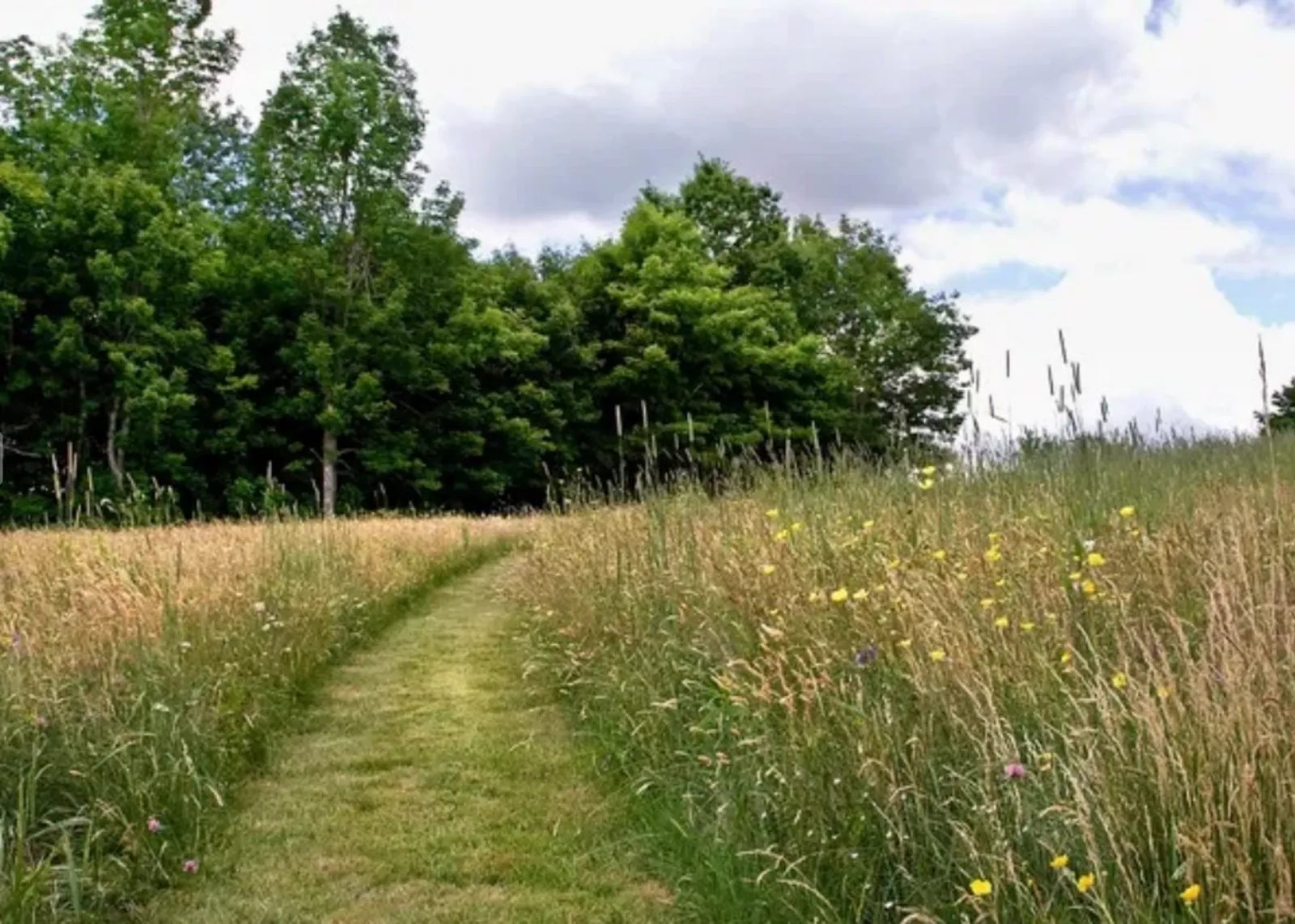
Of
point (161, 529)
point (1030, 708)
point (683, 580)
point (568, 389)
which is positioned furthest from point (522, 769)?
point (568, 389)

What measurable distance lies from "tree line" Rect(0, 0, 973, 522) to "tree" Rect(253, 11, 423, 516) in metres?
0.07

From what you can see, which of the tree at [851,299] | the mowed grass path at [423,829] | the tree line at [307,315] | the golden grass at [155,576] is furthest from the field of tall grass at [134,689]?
the tree at [851,299]

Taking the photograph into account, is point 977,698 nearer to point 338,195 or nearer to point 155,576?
point 155,576

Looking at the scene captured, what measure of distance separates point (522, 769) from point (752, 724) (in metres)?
1.72

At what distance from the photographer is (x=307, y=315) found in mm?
25938

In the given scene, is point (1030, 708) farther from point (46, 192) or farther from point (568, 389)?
point (568, 389)

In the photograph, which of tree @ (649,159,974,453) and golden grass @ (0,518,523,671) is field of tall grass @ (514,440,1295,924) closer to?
golden grass @ (0,518,523,671)

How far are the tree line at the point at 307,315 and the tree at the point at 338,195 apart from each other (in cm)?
7

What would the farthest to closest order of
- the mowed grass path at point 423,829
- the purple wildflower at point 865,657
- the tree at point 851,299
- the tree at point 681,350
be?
the tree at point 851,299, the tree at point 681,350, the mowed grass path at point 423,829, the purple wildflower at point 865,657

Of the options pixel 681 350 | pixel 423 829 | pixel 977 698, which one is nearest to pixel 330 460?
pixel 681 350

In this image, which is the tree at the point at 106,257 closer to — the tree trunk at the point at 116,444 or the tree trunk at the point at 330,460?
the tree trunk at the point at 116,444

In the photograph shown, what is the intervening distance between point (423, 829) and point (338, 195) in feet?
77.6

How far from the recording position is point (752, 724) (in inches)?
136

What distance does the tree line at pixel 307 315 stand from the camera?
23.4 m
